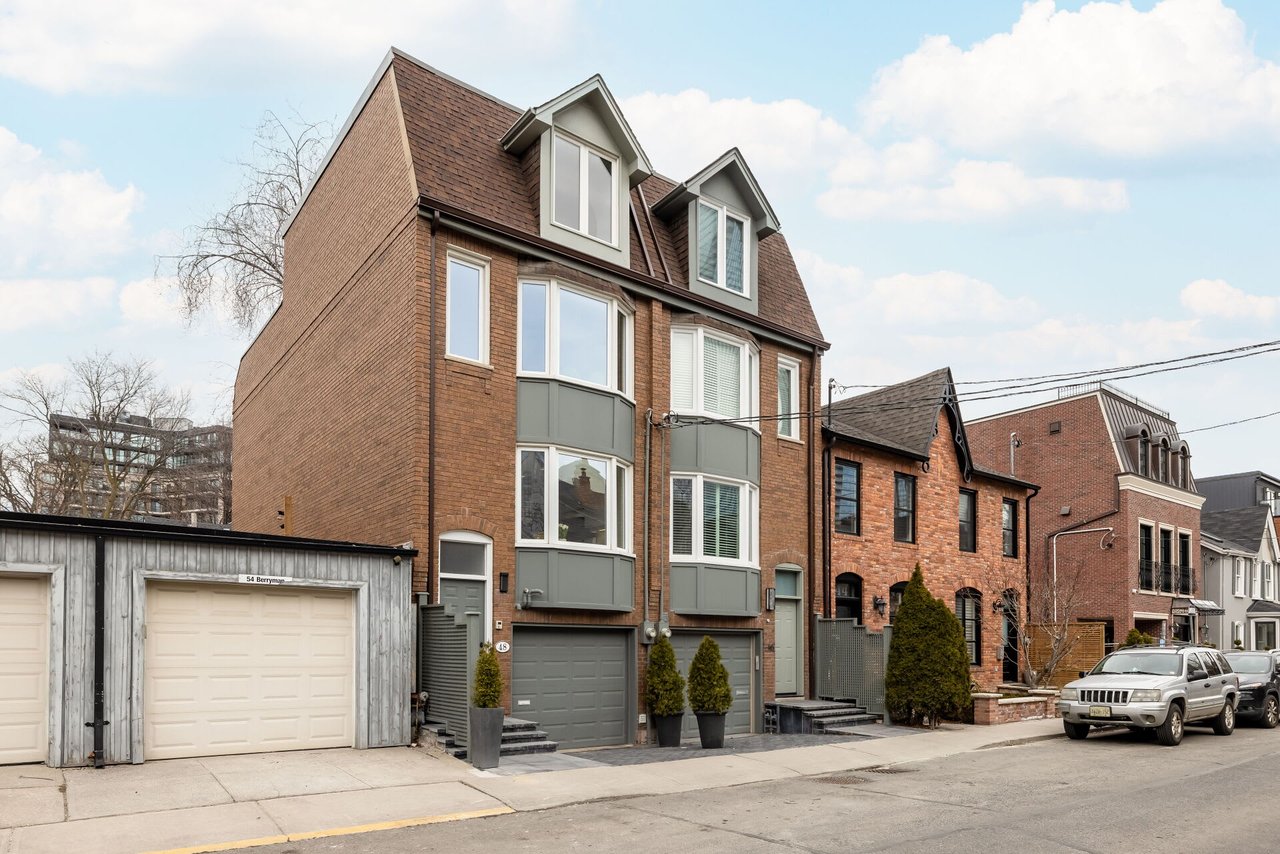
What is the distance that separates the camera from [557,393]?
1728 centimetres

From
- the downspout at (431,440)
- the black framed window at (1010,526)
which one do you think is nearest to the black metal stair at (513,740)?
the downspout at (431,440)

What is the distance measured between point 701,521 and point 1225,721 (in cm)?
1029

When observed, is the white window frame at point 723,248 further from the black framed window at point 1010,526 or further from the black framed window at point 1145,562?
the black framed window at point 1145,562

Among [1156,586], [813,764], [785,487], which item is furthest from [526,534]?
[1156,586]

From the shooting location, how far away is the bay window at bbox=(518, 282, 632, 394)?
56.7 ft

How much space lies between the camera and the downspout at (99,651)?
12414 millimetres

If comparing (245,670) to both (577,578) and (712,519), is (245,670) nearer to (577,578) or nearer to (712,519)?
(577,578)

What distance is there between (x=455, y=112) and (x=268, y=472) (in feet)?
31.7

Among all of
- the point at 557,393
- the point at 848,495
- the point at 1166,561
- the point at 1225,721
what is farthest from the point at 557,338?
the point at 1166,561

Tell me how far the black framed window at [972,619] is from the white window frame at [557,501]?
482 inches

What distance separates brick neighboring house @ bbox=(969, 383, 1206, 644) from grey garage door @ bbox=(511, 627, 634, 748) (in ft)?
64.2

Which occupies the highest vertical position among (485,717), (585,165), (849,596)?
(585,165)

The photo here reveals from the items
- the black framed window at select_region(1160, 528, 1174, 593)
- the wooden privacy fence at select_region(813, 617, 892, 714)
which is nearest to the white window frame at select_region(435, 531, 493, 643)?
the wooden privacy fence at select_region(813, 617, 892, 714)

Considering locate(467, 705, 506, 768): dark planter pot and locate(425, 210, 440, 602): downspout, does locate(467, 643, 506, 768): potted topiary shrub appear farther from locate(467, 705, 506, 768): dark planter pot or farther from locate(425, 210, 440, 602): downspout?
locate(425, 210, 440, 602): downspout
